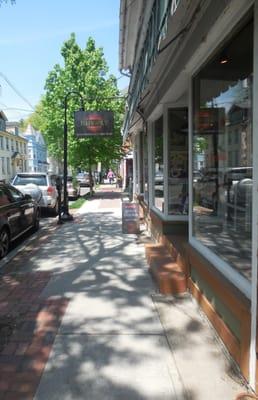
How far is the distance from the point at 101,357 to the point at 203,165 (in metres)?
2.70

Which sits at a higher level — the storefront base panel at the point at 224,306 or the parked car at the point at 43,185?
the parked car at the point at 43,185

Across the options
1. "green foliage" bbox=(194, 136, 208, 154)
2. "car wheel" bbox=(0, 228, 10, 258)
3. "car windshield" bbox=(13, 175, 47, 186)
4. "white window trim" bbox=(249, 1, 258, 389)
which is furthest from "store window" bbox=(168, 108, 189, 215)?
"car windshield" bbox=(13, 175, 47, 186)

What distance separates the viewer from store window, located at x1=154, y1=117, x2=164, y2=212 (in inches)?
322

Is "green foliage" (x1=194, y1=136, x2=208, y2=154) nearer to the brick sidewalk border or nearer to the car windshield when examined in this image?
the brick sidewalk border

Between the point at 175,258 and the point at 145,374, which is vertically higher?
the point at 175,258

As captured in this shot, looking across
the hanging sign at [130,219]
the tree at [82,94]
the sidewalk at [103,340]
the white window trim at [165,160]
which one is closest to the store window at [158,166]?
the white window trim at [165,160]

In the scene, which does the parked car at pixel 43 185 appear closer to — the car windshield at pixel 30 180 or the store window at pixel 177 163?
the car windshield at pixel 30 180

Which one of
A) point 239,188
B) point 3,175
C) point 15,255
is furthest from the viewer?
point 3,175

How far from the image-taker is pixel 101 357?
12.2ft

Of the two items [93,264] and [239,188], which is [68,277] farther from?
[239,188]

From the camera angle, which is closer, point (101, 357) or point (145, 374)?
point (145, 374)

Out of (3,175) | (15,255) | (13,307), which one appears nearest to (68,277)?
(13,307)

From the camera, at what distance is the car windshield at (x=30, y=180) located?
15148mm

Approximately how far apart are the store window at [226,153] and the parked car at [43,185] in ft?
33.1
